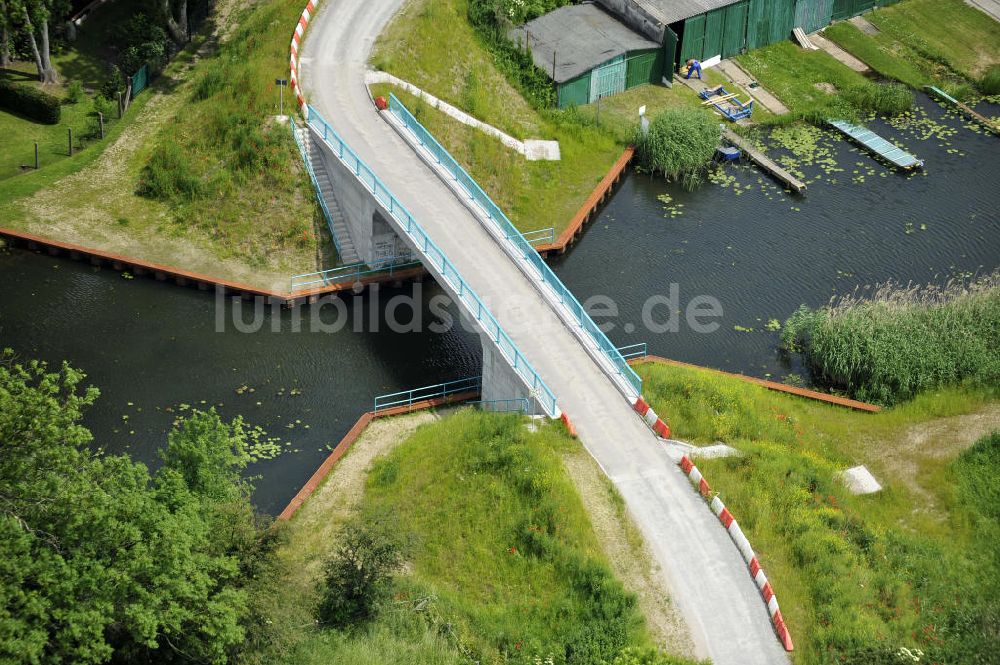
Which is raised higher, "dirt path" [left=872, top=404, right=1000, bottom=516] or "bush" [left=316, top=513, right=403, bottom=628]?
"bush" [left=316, top=513, right=403, bottom=628]

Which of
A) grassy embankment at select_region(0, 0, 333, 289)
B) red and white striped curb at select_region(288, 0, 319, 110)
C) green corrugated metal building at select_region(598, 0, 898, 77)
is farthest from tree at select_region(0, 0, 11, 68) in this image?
green corrugated metal building at select_region(598, 0, 898, 77)

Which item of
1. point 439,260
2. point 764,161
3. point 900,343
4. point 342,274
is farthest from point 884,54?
point 342,274

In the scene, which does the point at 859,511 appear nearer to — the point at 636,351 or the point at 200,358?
the point at 636,351

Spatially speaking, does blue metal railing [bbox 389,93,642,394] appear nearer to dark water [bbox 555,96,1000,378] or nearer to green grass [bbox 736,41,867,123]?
dark water [bbox 555,96,1000,378]

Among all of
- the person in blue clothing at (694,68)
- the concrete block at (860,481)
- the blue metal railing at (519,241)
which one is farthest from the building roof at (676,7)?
the concrete block at (860,481)

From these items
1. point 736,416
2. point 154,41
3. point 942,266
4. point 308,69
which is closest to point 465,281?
point 736,416

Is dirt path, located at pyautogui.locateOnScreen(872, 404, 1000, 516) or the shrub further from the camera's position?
the shrub

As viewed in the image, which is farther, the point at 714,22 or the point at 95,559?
the point at 714,22
